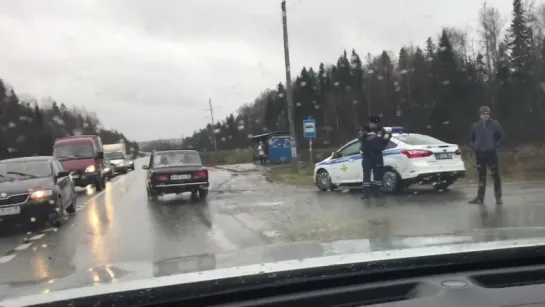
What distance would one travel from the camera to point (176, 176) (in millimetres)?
16562

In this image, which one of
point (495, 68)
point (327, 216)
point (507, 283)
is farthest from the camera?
point (495, 68)

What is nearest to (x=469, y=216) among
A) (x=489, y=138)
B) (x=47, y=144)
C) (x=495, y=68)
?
(x=489, y=138)

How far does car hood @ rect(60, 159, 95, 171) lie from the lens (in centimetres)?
2331

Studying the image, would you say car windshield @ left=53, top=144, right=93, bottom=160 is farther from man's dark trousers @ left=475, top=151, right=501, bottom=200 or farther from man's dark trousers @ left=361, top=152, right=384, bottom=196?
man's dark trousers @ left=475, top=151, right=501, bottom=200

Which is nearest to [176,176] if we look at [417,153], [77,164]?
[417,153]

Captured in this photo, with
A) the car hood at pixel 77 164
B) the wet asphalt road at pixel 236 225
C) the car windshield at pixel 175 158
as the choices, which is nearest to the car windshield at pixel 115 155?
the car hood at pixel 77 164

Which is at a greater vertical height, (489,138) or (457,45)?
(457,45)

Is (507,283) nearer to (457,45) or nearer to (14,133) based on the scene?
(457,45)

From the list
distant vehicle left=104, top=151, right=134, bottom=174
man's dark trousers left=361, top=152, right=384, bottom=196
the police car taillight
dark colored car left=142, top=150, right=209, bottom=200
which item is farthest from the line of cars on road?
distant vehicle left=104, top=151, right=134, bottom=174

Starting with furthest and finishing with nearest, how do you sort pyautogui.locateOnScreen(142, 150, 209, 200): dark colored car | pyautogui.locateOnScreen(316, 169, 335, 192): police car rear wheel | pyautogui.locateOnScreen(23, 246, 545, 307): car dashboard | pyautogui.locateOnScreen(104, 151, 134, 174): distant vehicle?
pyautogui.locateOnScreen(104, 151, 134, 174): distant vehicle, pyautogui.locateOnScreen(142, 150, 209, 200): dark colored car, pyautogui.locateOnScreen(316, 169, 335, 192): police car rear wheel, pyautogui.locateOnScreen(23, 246, 545, 307): car dashboard

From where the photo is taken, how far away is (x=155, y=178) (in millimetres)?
16500

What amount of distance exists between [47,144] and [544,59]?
66.7 metres

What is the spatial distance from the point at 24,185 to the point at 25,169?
47.3 inches

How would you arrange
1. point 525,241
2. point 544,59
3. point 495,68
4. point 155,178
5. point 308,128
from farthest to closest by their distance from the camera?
point 495,68 → point 544,59 → point 308,128 → point 155,178 → point 525,241
